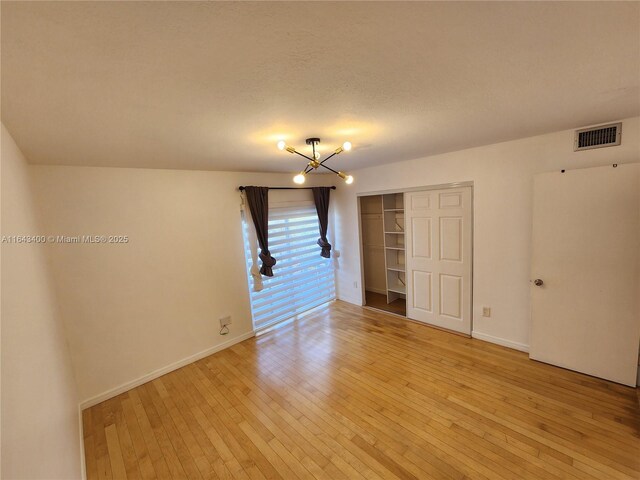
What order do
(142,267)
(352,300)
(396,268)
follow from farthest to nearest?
1. (352,300)
2. (396,268)
3. (142,267)

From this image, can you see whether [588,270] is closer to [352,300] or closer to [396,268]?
[396,268]

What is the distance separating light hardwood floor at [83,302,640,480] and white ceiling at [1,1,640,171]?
2323mm

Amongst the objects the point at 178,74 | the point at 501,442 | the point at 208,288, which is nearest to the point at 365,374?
the point at 501,442

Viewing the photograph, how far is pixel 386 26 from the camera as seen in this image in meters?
0.90

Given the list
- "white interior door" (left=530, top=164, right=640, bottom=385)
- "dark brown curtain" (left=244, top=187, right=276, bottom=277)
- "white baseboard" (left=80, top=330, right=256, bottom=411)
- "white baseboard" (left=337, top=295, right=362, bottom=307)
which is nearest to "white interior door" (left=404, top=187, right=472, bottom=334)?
"white interior door" (left=530, top=164, right=640, bottom=385)

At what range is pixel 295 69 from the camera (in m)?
1.13

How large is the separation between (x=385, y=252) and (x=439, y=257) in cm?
106

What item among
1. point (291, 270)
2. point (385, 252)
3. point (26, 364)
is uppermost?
point (26, 364)

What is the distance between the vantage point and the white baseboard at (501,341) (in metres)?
2.96

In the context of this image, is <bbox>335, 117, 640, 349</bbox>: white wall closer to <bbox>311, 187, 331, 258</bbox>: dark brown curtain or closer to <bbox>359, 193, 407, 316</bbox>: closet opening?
<bbox>359, 193, 407, 316</bbox>: closet opening

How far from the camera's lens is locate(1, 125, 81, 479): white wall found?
89 centimetres

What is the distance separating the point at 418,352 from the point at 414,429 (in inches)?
44.9

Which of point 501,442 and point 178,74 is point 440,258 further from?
point 178,74

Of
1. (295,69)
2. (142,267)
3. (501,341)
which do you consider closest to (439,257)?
(501,341)
